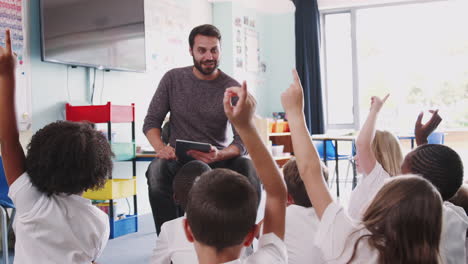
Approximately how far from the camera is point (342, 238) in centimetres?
111

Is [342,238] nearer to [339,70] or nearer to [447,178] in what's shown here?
[447,178]

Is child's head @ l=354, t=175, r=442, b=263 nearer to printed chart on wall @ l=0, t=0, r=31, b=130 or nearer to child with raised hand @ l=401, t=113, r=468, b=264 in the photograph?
child with raised hand @ l=401, t=113, r=468, b=264

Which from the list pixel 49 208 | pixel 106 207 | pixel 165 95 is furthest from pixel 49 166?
pixel 106 207

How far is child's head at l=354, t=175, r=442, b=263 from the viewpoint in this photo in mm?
1044

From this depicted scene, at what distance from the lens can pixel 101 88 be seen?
164 inches

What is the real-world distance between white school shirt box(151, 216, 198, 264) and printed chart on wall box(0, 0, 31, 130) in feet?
7.15

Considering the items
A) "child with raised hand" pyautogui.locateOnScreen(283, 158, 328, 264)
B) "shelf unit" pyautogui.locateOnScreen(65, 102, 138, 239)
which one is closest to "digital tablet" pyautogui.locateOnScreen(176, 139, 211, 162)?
"child with raised hand" pyautogui.locateOnScreen(283, 158, 328, 264)

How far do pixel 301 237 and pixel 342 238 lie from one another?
0.58 meters

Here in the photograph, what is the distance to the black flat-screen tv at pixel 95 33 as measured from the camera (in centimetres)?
349

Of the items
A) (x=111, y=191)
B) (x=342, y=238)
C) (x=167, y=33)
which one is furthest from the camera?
(x=167, y=33)

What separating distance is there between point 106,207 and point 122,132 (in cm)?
77

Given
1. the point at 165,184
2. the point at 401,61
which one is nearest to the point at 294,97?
the point at 165,184

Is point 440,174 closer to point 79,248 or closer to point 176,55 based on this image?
point 79,248

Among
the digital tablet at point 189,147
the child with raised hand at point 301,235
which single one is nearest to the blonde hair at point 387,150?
the child with raised hand at point 301,235
